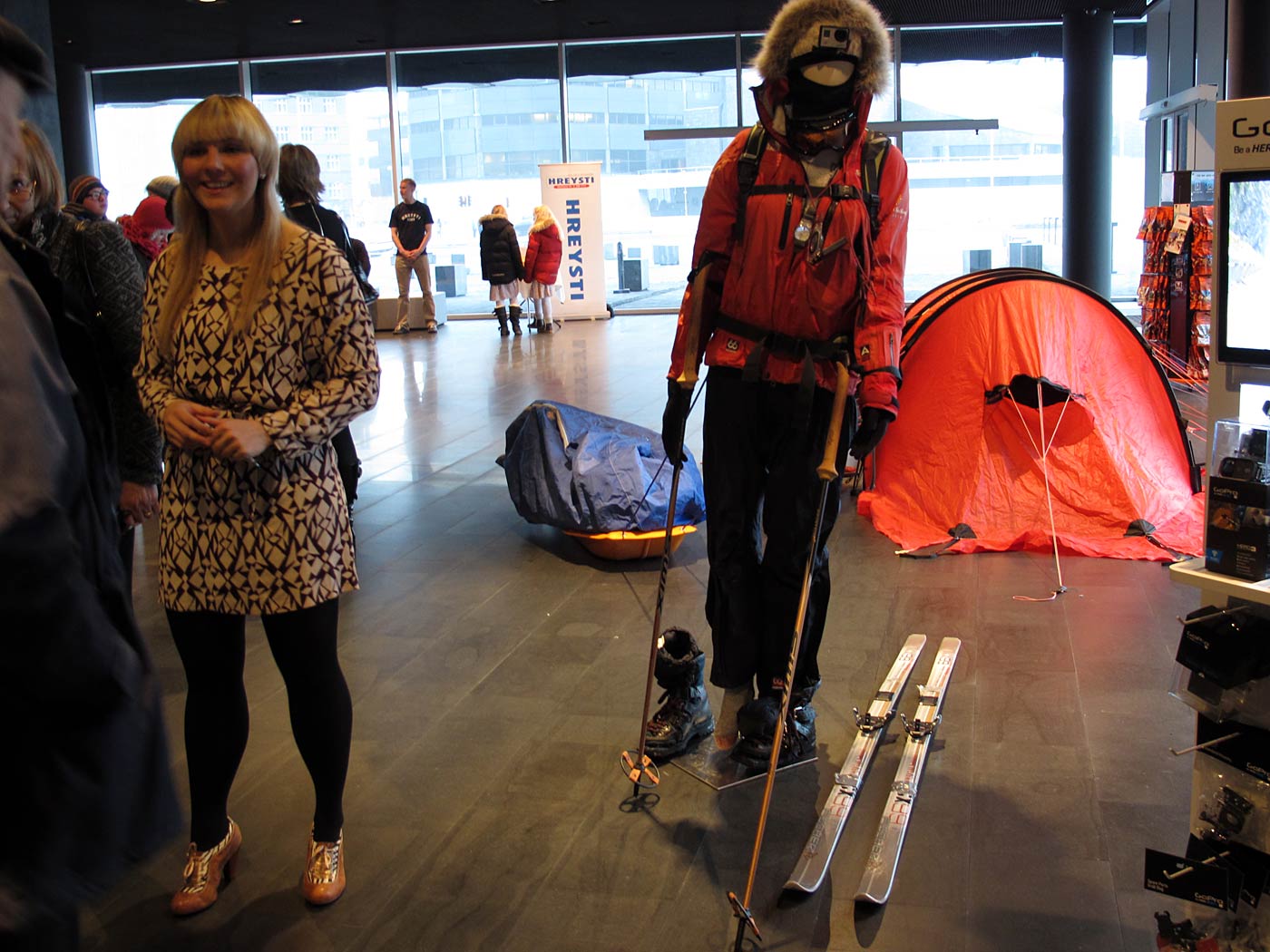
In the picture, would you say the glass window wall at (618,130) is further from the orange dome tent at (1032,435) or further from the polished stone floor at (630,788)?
the polished stone floor at (630,788)

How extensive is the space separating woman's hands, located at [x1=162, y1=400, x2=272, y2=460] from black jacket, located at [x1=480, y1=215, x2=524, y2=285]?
41.1ft

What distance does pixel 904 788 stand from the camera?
2.71 metres

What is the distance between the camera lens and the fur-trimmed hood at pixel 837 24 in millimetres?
2600

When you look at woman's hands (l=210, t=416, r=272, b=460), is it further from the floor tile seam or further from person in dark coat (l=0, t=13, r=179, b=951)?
the floor tile seam

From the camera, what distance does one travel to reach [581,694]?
11.1ft

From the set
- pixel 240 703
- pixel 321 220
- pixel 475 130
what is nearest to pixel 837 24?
pixel 240 703

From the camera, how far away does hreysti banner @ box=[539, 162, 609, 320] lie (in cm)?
1548

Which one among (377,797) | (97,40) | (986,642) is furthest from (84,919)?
(97,40)

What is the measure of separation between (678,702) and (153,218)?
350 cm

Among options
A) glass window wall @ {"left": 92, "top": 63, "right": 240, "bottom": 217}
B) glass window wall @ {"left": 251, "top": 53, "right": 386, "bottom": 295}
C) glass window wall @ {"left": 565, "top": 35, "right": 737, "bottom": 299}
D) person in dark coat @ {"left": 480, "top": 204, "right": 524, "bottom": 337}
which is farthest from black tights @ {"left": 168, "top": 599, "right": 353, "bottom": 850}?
glass window wall @ {"left": 92, "top": 63, "right": 240, "bottom": 217}

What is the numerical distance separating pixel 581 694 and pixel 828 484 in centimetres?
114

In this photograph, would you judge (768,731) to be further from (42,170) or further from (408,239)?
(408,239)

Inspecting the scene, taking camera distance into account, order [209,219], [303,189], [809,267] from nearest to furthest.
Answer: [209,219], [809,267], [303,189]

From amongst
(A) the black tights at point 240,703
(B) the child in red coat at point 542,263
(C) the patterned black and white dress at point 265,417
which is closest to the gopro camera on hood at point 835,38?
(C) the patterned black and white dress at point 265,417
